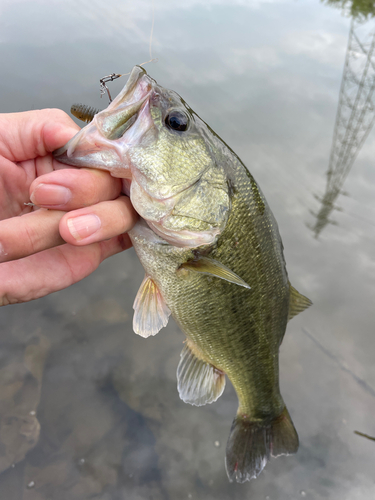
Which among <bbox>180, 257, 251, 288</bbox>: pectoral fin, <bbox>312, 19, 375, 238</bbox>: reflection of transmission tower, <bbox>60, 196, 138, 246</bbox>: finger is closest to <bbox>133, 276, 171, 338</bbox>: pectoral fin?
<bbox>180, 257, 251, 288</bbox>: pectoral fin

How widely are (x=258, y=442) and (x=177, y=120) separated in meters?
1.92

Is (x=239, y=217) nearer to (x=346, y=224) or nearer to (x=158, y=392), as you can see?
(x=158, y=392)

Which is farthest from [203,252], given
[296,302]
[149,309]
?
[296,302]

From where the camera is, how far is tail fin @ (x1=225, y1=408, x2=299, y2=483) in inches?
69.3

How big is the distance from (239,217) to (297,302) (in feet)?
2.41

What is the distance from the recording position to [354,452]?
7.50ft

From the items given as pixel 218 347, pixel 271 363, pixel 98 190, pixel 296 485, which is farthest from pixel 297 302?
pixel 296 485

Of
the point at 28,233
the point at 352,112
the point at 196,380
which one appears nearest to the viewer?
the point at 28,233

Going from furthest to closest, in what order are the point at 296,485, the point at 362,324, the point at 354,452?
1. the point at 362,324
2. the point at 354,452
3. the point at 296,485

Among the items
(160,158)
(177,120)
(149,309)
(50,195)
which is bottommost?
(149,309)

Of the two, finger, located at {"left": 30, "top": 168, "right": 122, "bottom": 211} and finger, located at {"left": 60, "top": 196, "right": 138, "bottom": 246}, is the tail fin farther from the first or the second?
finger, located at {"left": 30, "top": 168, "right": 122, "bottom": 211}

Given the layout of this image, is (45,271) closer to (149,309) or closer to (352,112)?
(149,309)

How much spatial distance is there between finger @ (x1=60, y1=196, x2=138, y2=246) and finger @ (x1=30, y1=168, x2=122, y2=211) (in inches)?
1.4

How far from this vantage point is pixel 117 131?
0.96m
